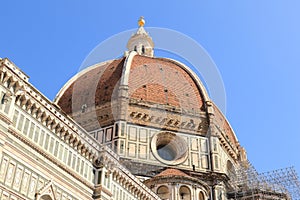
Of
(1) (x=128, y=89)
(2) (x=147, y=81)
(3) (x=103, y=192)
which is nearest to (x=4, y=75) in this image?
(3) (x=103, y=192)

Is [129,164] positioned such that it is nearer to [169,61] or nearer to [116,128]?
[116,128]

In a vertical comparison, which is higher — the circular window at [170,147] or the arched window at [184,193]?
the circular window at [170,147]

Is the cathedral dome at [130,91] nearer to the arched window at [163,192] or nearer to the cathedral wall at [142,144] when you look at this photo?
the cathedral wall at [142,144]

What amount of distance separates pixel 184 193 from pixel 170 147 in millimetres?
6393

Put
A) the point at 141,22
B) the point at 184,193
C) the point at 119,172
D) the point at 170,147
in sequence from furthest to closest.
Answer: the point at 141,22 < the point at 170,147 < the point at 184,193 < the point at 119,172

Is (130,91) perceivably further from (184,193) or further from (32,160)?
(32,160)

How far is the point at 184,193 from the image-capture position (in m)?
28.0

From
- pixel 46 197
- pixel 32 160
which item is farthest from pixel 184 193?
pixel 32 160

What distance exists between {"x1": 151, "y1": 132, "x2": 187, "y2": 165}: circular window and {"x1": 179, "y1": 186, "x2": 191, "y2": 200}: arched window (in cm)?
449

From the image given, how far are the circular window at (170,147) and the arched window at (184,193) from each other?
14.7 feet

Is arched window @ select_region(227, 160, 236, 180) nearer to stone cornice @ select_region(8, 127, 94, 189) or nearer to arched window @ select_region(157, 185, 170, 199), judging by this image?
arched window @ select_region(157, 185, 170, 199)

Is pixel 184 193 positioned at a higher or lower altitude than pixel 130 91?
lower

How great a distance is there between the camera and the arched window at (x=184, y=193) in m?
27.7

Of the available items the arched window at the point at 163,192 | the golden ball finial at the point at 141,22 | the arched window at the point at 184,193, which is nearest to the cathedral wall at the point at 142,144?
the arched window at the point at 163,192
